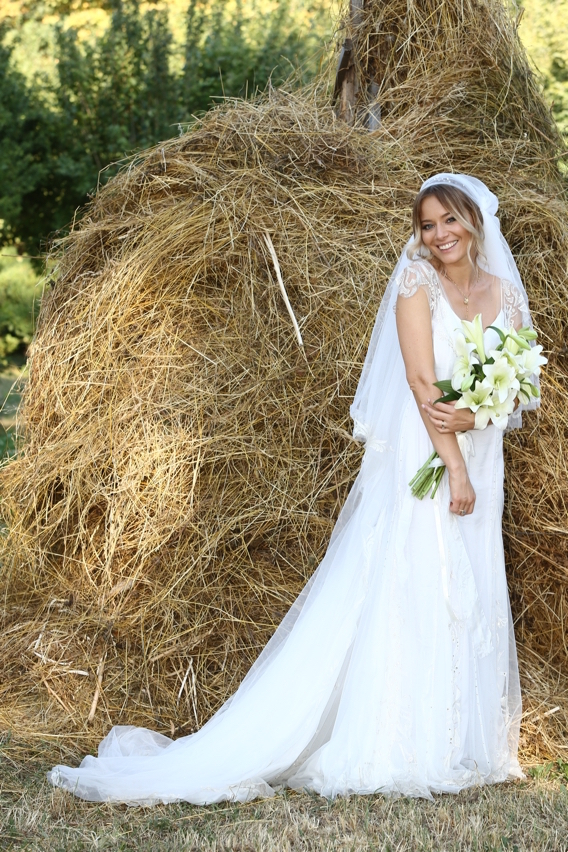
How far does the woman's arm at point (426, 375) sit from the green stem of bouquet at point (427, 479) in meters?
0.05

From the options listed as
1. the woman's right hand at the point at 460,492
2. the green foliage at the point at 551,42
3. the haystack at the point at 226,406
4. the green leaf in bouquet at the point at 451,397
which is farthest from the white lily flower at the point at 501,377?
the green foliage at the point at 551,42

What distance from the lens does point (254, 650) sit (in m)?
4.21

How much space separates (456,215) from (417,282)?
0.28 metres

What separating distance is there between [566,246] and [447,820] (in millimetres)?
→ 2575

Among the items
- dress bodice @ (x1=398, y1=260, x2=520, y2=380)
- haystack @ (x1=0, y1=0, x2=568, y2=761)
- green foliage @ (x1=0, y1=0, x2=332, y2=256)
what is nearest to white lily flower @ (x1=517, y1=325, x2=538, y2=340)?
dress bodice @ (x1=398, y1=260, x2=520, y2=380)

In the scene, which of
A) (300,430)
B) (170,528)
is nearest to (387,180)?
(300,430)

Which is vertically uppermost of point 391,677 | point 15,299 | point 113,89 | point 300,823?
point 113,89

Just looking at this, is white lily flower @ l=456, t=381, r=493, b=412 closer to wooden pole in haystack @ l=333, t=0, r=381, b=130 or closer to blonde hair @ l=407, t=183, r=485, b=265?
blonde hair @ l=407, t=183, r=485, b=265

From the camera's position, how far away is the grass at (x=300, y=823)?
3098 millimetres

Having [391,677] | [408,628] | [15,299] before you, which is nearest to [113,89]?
[15,299]

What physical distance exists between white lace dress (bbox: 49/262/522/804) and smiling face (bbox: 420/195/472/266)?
0.30 ft

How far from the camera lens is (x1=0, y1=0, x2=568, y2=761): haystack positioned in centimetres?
418

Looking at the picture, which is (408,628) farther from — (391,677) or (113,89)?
(113,89)

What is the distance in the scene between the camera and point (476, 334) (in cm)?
338
